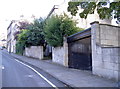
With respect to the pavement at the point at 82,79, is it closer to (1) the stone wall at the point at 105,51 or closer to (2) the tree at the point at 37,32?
(1) the stone wall at the point at 105,51

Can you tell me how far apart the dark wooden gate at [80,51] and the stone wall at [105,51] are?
1130 millimetres

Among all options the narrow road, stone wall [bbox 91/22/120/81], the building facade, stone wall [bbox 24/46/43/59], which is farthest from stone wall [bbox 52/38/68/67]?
the building facade

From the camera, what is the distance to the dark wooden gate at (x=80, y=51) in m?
11.1

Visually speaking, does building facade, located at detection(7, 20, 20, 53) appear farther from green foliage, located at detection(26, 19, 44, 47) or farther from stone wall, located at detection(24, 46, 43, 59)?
green foliage, located at detection(26, 19, 44, 47)

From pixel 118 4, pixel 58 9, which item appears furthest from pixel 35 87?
pixel 58 9

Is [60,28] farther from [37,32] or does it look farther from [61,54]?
[37,32]

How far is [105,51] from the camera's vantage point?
8.45m

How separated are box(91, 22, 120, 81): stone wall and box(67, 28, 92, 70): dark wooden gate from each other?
1130 millimetres

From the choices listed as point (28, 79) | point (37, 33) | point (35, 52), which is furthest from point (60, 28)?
point (35, 52)

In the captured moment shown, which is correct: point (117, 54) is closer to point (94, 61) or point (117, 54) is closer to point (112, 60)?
point (112, 60)

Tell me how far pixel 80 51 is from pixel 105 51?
3.93 meters

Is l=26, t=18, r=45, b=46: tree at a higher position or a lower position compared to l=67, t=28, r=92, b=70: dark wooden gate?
higher

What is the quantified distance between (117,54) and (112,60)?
471 mm

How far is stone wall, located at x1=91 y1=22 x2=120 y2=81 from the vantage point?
764 cm
